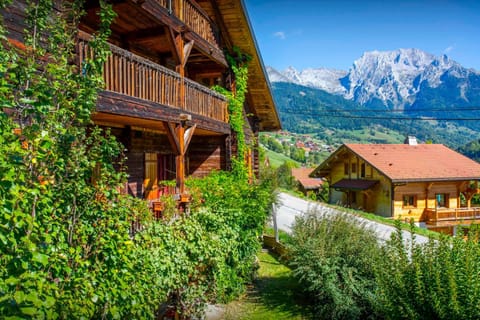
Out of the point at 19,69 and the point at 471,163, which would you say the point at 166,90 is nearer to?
the point at 19,69

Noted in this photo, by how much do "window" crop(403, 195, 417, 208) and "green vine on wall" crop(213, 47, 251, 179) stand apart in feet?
55.4

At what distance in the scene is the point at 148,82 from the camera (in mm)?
8250

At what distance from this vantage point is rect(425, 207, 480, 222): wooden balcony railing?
2484cm

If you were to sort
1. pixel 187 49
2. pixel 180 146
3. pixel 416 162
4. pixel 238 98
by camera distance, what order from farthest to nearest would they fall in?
pixel 416 162
pixel 238 98
pixel 187 49
pixel 180 146

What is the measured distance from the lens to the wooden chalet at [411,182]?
25281mm

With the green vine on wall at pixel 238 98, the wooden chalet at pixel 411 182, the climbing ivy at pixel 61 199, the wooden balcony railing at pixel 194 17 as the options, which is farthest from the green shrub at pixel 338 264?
the wooden chalet at pixel 411 182

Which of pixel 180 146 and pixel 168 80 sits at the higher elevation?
pixel 168 80

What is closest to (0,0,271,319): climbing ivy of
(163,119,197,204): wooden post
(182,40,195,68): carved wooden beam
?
(163,119,197,204): wooden post

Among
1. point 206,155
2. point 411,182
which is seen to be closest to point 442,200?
point 411,182

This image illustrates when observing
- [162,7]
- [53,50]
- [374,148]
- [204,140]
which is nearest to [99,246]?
[53,50]

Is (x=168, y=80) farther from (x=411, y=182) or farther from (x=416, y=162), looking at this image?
(x=416, y=162)

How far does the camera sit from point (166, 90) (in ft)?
29.7

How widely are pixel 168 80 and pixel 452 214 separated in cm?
2450

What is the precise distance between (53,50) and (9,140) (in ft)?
4.17
